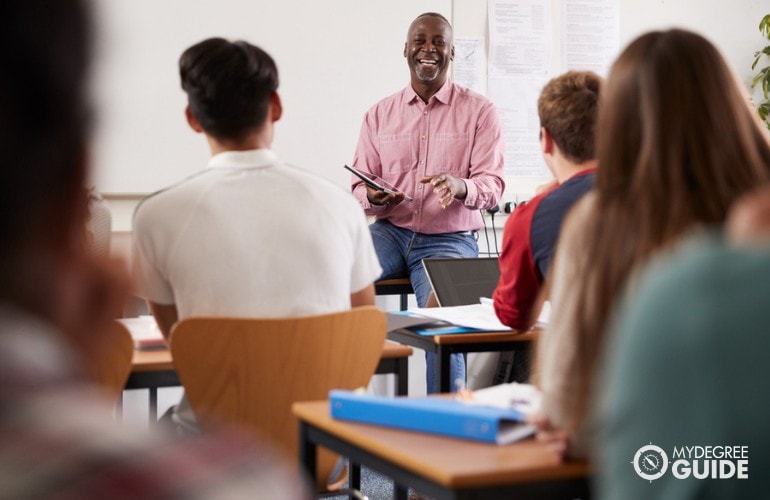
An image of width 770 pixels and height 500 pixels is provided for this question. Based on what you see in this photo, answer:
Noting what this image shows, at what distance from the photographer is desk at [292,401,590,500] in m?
1.28

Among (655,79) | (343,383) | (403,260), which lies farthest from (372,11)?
(655,79)

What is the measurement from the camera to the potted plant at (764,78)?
20.7 ft

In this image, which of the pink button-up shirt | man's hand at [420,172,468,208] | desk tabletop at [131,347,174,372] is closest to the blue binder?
desk tabletop at [131,347,174,372]

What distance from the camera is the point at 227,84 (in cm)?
226

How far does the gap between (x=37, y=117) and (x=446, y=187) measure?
13.1ft

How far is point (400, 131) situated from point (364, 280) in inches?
102

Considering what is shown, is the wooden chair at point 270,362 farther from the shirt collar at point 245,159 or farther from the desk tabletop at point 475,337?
the desk tabletop at point 475,337

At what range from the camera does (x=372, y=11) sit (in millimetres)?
5531

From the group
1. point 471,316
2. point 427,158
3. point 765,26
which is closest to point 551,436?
point 471,316

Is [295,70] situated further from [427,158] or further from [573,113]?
[573,113]

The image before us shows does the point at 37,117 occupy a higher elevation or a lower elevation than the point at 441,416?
higher

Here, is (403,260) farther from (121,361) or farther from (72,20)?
(72,20)

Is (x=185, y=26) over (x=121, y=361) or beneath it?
over

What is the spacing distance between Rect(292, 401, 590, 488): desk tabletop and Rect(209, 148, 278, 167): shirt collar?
84cm
